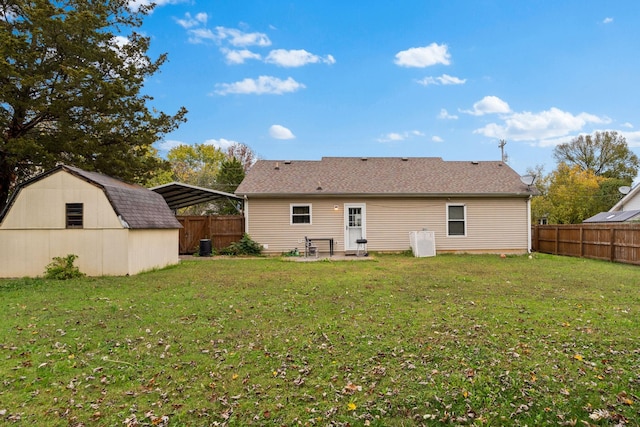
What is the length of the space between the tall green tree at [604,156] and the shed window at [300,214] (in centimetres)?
3528

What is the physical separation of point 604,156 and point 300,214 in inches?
1512

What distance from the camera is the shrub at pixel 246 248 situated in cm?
1380

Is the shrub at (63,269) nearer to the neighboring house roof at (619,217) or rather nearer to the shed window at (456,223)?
the shed window at (456,223)

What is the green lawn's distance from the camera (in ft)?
8.54

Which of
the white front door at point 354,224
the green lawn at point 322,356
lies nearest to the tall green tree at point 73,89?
the green lawn at point 322,356

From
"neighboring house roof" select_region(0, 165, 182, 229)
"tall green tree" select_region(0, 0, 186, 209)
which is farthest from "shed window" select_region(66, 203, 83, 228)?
"tall green tree" select_region(0, 0, 186, 209)

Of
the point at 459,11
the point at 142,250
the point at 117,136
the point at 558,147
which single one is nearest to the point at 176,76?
the point at 117,136

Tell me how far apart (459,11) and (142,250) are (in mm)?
14173

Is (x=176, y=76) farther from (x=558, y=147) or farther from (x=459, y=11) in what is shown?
(x=558, y=147)

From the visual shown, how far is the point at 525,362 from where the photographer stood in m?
3.37

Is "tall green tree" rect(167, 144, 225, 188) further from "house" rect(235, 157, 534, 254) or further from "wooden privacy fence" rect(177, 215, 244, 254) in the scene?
"house" rect(235, 157, 534, 254)

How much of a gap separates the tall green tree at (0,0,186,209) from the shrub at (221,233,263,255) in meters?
5.61

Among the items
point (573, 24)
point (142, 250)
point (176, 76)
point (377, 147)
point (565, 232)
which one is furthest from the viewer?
point (377, 147)

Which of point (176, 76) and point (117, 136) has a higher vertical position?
point (176, 76)
